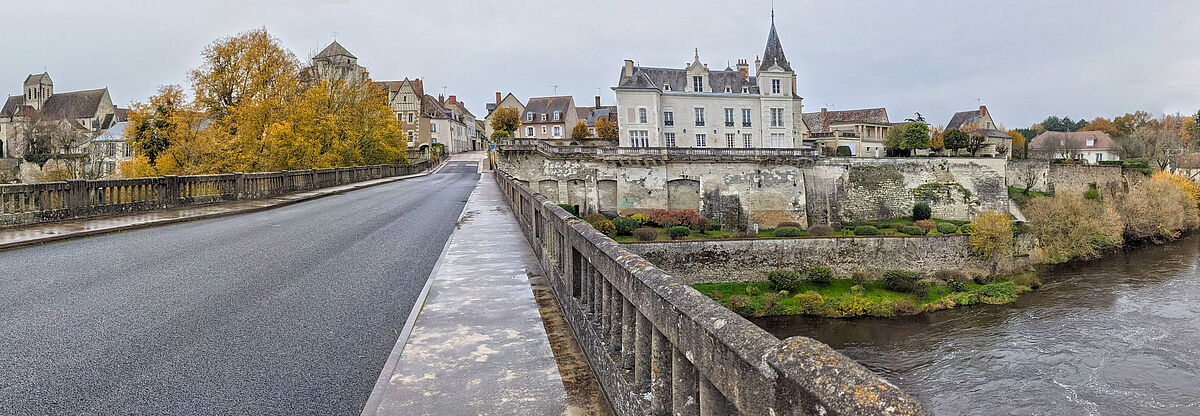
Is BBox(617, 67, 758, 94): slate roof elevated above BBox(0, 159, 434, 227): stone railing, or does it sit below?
above

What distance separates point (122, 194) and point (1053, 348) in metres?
30.6

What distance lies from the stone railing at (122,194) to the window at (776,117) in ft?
119

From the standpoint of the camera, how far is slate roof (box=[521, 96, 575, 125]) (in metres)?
77.8

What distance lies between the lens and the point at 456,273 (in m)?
8.56

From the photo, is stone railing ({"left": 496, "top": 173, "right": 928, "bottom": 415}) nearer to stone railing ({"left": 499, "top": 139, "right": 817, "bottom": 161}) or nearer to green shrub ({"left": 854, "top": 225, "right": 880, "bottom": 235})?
green shrub ({"left": 854, "top": 225, "right": 880, "bottom": 235})

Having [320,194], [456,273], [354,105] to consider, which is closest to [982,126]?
[354,105]

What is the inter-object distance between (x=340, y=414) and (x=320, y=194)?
76.7ft

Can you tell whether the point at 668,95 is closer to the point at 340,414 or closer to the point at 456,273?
the point at 456,273

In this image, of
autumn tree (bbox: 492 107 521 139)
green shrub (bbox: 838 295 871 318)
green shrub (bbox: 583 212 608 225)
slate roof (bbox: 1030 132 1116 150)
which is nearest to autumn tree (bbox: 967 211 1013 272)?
green shrub (bbox: 838 295 871 318)

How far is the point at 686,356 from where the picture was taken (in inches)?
111

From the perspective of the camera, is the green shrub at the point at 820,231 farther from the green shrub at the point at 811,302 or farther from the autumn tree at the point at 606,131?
the autumn tree at the point at 606,131

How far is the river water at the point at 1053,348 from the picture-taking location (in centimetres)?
1930

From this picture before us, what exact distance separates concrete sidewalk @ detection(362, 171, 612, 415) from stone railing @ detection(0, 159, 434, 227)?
11166mm

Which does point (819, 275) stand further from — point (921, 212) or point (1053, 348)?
point (921, 212)
